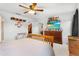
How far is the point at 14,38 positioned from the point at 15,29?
0.41 feet

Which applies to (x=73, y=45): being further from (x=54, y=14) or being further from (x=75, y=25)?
(x=54, y=14)

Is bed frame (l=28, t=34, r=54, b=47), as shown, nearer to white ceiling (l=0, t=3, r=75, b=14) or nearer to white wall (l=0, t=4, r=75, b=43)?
white wall (l=0, t=4, r=75, b=43)

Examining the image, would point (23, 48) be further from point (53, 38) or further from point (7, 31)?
point (53, 38)

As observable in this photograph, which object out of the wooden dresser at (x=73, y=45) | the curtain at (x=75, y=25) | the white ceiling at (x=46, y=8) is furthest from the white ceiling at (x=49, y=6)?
the wooden dresser at (x=73, y=45)

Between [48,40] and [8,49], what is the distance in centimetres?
56

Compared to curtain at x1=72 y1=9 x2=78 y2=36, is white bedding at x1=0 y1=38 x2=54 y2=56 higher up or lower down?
lower down

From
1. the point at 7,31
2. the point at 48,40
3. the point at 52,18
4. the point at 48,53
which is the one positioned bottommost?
the point at 48,53

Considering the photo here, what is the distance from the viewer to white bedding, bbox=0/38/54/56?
5.31 feet

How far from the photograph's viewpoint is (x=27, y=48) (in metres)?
1.63

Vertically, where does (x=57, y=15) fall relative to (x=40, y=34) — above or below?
above

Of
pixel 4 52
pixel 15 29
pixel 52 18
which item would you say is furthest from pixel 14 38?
pixel 52 18

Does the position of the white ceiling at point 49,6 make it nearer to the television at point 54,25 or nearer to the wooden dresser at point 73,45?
the television at point 54,25

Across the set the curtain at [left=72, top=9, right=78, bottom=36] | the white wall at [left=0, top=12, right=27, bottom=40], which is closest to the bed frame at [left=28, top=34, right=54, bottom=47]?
the white wall at [left=0, top=12, right=27, bottom=40]

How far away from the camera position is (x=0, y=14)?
63.4 inches
